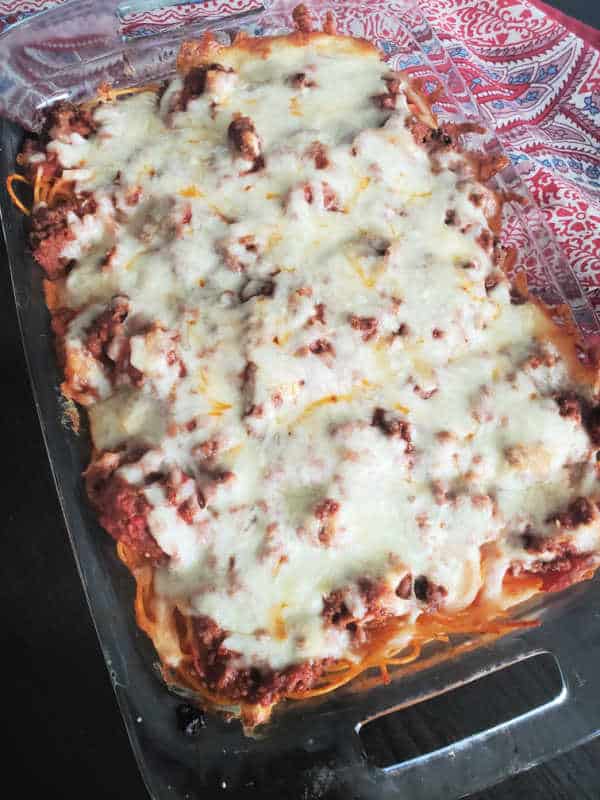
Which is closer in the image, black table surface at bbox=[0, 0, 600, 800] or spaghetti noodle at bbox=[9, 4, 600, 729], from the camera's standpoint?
spaghetti noodle at bbox=[9, 4, 600, 729]

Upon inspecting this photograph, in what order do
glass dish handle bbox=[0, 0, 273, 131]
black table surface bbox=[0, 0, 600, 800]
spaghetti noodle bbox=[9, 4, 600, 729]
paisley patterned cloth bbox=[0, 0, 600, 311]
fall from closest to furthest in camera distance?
spaghetti noodle bbox=[9, 4, 600, 729]
black table surface bbox=[0, 0, 600, 800]
glass dish handle bbox=[0, 0, 273, 131]
paisley patterned cloth bbox=[0, 0, 600, 311]

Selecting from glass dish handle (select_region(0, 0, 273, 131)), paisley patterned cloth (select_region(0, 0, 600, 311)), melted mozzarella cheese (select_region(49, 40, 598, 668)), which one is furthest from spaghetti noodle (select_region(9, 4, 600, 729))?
paisley patterned cloth (select_region(0, 0, 600, 311))

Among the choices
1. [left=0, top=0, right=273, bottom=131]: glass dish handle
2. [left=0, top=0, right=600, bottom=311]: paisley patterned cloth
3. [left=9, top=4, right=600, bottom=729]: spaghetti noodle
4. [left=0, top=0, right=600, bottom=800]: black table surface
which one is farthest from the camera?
[left=0, top=0, right=600, bottom=311]: paisley patterned cloth

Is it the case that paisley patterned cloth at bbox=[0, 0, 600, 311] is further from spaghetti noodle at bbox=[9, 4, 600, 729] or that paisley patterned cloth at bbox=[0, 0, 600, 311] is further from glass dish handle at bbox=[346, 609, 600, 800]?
glass dish handle at bbox=[346, 609, 600, 800]

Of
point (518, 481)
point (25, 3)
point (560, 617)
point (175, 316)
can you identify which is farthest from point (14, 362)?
point (560, 617)

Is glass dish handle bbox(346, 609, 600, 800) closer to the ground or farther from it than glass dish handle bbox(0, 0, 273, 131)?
closer to the ground

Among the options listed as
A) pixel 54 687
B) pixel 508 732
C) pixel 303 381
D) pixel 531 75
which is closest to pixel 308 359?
pixel 303 381
